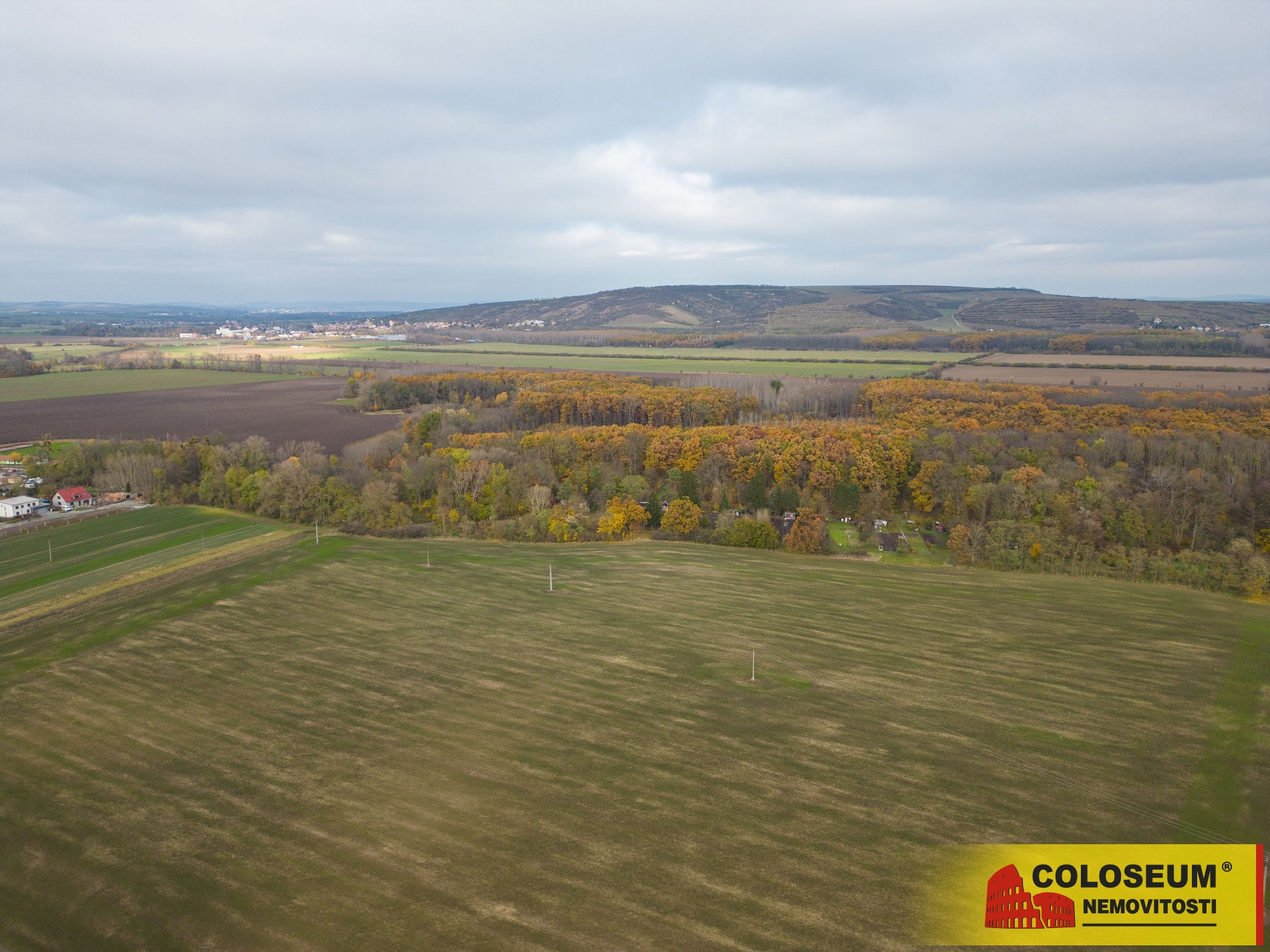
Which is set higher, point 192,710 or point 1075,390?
point 1075,390

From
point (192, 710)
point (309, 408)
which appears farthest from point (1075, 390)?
point (309, 408)

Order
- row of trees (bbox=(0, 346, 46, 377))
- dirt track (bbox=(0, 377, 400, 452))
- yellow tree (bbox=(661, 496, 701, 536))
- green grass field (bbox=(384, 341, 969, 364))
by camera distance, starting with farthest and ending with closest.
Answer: green grass field (bbox=(384, 341, 969, 364)), row of trees (bbox=(0, 346, 46, 377)), dirt track (bbox=(0, 377, 400, 452)), yellow tree (bbox=(661, 496, 701, 536))

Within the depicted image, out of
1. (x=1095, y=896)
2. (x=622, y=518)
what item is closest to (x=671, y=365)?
(x=622, y=518)

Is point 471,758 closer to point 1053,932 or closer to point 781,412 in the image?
point 1053,932

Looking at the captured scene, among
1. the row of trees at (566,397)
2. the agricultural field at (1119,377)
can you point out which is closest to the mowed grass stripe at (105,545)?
the row of trees at (566,397)

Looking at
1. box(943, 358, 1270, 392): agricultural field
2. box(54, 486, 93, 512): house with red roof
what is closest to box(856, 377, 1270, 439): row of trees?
box(943, 358, 1270, 392): agricultural field

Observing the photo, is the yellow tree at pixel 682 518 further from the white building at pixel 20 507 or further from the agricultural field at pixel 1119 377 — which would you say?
the agricultural field at pixel 1119 377

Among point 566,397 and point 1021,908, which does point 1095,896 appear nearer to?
point 1021,908

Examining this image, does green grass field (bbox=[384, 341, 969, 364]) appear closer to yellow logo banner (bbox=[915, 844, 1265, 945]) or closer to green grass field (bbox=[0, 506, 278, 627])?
green grass field (bbox=[0, 506, 278, 627])
